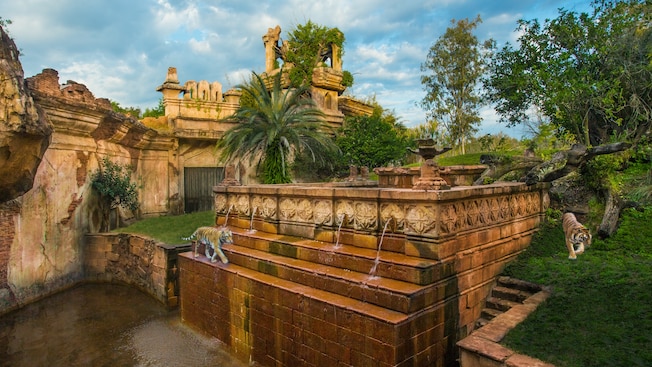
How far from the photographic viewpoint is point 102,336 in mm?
7133

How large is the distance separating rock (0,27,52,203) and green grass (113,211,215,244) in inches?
125

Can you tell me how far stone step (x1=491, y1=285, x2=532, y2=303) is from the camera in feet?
17.5

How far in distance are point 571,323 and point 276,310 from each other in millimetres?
3479

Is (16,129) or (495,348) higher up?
(16,129)

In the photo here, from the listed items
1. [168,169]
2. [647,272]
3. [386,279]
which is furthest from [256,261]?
[168,169]

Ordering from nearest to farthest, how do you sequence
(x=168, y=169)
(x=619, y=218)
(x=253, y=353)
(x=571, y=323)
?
(x=571, y=323)
(x=253, y=353)
(x=619, y=218)
(x=168, y=169)

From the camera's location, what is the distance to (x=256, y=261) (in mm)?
6223

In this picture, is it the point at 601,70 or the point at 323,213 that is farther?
the point at 601,70

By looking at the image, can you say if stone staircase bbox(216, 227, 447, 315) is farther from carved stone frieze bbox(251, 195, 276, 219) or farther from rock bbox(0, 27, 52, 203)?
→ rock bbox(0, 27, 52, 203)

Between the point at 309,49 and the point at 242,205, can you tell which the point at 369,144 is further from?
the point at 242,205

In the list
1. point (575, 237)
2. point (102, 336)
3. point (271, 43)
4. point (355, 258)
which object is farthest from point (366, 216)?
point (271, 43)

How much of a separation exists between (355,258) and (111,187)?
28.9ft

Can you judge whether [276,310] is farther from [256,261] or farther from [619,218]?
[619,218]

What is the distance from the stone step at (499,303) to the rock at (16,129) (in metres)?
7.74
